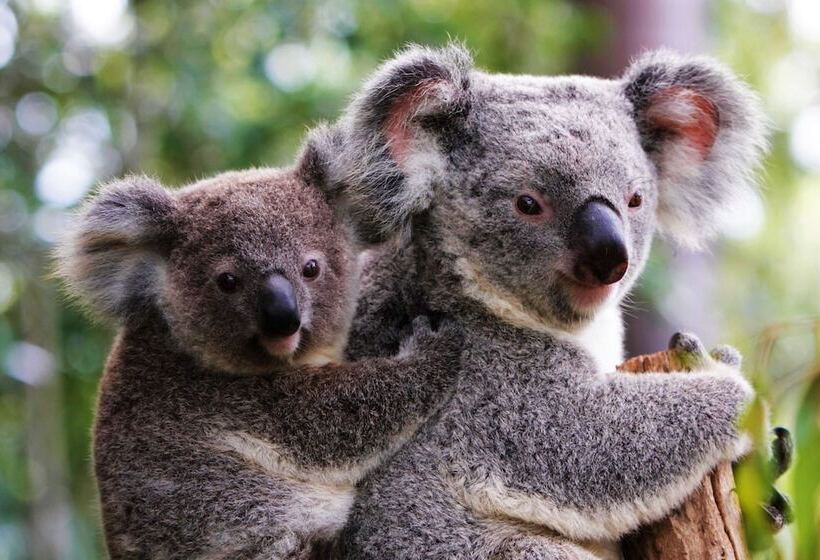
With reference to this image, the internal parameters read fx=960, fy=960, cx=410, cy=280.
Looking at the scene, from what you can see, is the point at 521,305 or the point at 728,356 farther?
the point at 728,356

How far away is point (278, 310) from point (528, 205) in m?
0.82

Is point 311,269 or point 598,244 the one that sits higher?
point 598,244

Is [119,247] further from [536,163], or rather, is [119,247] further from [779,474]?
[779,474]

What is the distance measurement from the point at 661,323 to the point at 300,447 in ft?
16.6

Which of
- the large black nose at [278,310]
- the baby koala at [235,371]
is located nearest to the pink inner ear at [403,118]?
the baby koala at [235,371]

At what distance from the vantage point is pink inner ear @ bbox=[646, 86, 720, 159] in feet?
10.8

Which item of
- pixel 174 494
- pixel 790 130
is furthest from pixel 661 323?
pixel 790 130

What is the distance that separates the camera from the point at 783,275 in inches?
535

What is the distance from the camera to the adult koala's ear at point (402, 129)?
10.0ft

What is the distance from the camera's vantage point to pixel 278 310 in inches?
113

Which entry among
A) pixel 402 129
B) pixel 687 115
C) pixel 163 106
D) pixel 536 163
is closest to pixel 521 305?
pixel 536 163

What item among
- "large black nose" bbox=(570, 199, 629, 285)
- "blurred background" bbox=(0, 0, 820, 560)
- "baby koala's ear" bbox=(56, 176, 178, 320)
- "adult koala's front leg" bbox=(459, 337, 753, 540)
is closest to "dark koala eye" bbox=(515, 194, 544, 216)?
"large black nose" bbox=(570, 199, 629, 285)

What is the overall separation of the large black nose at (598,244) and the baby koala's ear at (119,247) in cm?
139

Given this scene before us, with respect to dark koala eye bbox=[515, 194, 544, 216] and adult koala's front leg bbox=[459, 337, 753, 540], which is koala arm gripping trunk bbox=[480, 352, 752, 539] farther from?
dark koala eye bbox=[515, 194, 544, 216]
